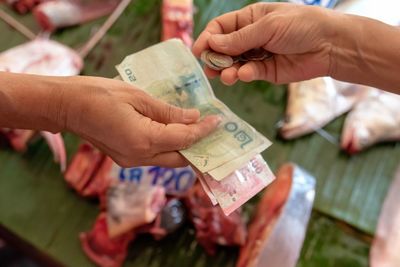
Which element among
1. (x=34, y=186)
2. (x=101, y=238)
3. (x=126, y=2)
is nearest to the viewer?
(x=101, y=238)

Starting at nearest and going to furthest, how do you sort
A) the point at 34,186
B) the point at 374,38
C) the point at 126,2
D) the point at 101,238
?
the point at 374,38 < the point at 101,238 < the point at 34,186 < the point at 126,2

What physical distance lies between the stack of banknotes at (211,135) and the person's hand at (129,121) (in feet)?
0.15

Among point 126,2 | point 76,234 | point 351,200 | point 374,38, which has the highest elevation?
point 374,38

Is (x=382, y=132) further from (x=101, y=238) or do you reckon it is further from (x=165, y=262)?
(x=101, y=238)

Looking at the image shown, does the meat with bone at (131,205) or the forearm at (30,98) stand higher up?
the forearm at (30,98)

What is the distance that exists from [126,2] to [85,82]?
38.9 inches

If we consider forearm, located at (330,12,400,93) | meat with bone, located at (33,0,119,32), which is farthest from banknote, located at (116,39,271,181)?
meat with bone, located at (33,0,119,32)

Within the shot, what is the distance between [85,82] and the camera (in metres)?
0.97

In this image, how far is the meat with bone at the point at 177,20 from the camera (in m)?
1.73

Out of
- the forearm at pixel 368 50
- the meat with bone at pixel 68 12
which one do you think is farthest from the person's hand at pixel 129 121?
the meat with bone at pixel 68 12

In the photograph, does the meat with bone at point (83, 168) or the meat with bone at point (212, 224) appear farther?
the meat with bone at point (83, 168)

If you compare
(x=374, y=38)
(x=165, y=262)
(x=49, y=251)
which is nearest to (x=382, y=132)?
(x=374, y=38)

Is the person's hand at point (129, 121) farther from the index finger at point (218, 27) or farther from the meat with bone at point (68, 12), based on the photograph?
the meat with bone at point (68, 12)

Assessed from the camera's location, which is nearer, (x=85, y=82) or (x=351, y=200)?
(x=85, y=82)
